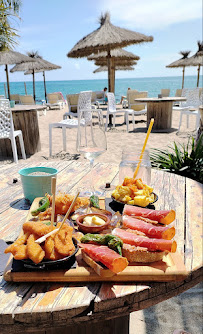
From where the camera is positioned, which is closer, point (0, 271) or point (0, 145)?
point (0, 271)

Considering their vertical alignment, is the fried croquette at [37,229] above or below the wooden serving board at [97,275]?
above

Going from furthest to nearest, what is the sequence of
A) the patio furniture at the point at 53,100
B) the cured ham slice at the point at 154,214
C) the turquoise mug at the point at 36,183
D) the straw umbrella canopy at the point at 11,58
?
the patio furniture at the point at 53,100 < the straw umbrella canopy at the point at 11,58 < the turquoise mug at the point at 36,183 < the cured ham slice at the point at 154,214

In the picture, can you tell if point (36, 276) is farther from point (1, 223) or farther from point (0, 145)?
point (0, 145)

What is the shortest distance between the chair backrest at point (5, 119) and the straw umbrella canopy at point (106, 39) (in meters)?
5.54

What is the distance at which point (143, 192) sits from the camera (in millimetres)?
1184

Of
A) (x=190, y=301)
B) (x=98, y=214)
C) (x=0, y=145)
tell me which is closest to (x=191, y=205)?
(x=98, y=214)

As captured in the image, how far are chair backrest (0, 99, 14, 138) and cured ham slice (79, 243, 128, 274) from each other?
14.6 feet

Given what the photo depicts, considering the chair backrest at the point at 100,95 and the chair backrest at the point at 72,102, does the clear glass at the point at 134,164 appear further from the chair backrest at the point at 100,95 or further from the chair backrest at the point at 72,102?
the chair backrest at the point at 100,95

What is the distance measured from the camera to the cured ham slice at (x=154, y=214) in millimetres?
975

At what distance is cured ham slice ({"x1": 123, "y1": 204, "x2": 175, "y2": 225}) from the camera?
0.98 m

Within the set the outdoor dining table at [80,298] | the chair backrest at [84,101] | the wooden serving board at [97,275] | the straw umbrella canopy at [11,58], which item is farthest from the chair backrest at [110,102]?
the wooden serving board at [97,275]

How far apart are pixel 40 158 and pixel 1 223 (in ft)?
15.5

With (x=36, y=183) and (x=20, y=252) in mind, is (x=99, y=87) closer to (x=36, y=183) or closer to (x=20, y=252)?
(x=36, y=183)

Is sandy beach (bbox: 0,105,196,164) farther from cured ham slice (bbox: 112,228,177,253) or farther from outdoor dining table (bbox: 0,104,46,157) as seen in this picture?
cured ham slice (bbox: 112,228,177,253)
